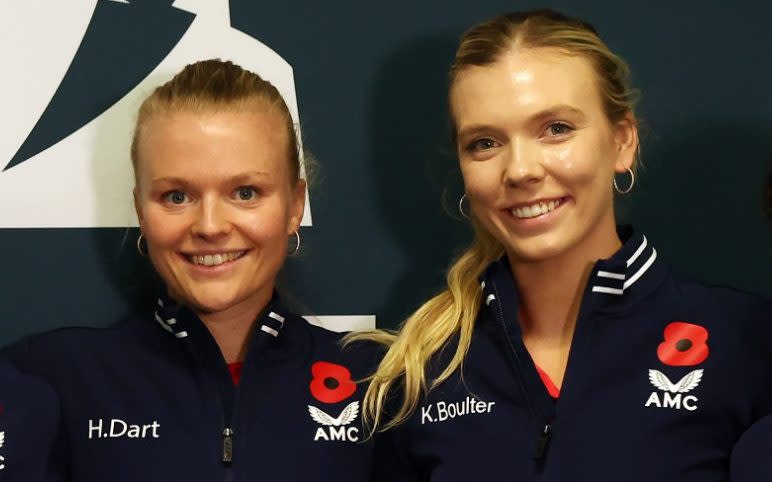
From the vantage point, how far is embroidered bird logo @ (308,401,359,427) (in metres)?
1.65

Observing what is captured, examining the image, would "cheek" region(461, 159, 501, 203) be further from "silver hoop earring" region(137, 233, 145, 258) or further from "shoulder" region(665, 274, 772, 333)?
"silver hoop earring" region(137, 233, 145, 258)

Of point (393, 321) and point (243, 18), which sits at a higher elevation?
point (243, 18)

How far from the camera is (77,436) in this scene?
1605 mm

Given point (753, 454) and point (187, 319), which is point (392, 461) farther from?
point (753, 454)

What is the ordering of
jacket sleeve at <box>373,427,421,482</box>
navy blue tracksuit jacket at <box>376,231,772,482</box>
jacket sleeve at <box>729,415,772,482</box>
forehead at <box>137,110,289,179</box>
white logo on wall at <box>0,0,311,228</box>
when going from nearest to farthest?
jacket sleeve at <box>729,415,772,482</box> → navy blue tracksuit jacket at <box>376,231,772,482</box> → forehead at <box>137,110,289,179</box> → jacket sleeve at <box>373,427,421,482</box> → white logo on wall at <box>0,0,311,228</box>

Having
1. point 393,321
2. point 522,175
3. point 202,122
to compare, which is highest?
point 202,122

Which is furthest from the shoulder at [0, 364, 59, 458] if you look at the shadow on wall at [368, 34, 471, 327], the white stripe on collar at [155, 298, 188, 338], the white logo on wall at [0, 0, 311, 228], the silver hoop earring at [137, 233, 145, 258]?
the shadow on wall at [368, 34, 471, 327]

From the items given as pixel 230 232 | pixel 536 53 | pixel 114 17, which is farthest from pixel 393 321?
pixel 114 17

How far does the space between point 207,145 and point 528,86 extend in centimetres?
48

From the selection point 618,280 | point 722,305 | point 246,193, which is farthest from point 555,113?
point 246,193

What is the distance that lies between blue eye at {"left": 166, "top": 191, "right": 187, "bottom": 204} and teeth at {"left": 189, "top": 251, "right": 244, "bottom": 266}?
0.09m

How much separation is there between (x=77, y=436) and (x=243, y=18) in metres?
0.80

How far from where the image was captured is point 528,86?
157cm

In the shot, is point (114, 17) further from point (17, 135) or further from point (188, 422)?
point (188, 422)
